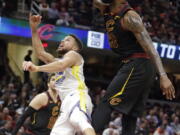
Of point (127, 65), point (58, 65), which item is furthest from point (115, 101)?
point (58, 65)

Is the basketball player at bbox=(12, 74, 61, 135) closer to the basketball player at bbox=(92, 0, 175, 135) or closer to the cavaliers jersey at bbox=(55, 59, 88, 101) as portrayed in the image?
the cavaliers jersey at bbox=(55, 59, 88, 101)

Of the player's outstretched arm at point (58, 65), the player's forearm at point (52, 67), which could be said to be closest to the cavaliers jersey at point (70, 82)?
the player's outstretched arm at point (58, 65)

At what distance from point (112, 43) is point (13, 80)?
12.9 metres

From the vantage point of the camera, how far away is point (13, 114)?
13.5m

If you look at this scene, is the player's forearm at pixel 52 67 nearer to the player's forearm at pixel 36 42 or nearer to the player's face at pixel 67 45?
the player's face at pixel 67 45

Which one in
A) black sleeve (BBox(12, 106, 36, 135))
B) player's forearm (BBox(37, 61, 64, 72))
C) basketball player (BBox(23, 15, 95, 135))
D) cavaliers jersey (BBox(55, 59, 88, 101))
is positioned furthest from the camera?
black sleeve (BBox(12, 106, 36, 135))

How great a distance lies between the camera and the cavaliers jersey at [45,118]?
24.3 feet

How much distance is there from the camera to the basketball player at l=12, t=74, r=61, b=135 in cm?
742

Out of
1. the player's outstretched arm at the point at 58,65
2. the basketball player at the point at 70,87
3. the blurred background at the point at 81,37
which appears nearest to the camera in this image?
the player's outstretched arm at the point at 58,65

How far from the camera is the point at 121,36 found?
5.06 m

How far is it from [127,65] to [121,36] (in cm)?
31

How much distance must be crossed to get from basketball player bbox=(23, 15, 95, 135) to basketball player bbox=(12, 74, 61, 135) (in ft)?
4.40

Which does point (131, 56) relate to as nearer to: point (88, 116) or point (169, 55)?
point (88, 116)

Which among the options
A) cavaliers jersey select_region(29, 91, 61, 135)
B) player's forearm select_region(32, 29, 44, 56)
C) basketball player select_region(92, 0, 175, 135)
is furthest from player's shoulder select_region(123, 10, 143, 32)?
cavaliers jersey select_region(29, 91, 61, 135)
